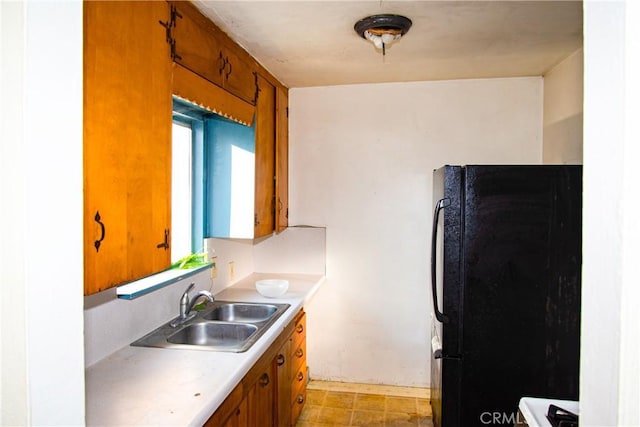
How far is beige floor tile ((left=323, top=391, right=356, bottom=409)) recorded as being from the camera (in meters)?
3.17

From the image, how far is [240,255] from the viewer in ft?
10.8

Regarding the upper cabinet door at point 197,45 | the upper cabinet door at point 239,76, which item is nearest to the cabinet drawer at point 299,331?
the upper cabinet door at point 239,76

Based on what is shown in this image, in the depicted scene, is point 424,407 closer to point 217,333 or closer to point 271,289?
point 271,289

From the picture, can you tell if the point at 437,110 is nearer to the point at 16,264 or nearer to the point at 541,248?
the point at 541,248

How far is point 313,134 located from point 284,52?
93cm

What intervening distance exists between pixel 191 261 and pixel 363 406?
1.56m

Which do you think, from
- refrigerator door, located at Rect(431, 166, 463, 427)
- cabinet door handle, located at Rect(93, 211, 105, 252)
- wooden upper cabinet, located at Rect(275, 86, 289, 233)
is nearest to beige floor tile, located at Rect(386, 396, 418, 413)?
refrigerator door, located at Rect(431, 166, 463, 427)

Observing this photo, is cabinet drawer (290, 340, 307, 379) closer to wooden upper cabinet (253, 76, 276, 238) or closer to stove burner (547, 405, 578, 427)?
wooden upper cabinet (253, 76, 276, 238)

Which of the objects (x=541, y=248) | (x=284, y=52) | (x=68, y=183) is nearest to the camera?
(x=68, y=183)

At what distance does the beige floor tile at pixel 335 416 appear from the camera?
116 inches

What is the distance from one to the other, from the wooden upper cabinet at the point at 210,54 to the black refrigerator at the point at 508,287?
3.81 feet

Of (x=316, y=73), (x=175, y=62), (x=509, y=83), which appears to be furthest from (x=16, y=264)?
(x=509, y=83)

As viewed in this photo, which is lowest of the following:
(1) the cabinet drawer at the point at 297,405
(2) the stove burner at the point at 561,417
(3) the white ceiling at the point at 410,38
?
(1) the cabinet drawer at the point at 297,405

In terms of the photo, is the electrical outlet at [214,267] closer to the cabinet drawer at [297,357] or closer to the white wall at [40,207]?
the cabinet drawer at [297,357]
